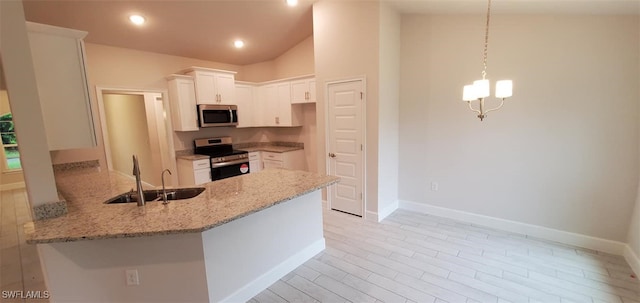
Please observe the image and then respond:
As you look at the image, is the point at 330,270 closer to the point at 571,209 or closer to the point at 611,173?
the point at 571,209

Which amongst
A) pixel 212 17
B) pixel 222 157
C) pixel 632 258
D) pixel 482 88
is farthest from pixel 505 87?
pixel 222 157

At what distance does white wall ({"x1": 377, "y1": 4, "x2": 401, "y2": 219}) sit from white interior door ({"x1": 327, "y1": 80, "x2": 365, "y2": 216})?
0.90 feet

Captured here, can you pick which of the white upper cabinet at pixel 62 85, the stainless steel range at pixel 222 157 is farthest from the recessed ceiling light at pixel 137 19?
the stainless steel range at pixel 222 157

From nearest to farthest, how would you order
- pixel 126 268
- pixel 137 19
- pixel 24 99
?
pixel 24 99 → pixel 126 268 → pixel 137 19

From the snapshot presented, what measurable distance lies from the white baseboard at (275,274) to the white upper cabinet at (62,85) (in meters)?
1.75

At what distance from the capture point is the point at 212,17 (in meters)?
3.71

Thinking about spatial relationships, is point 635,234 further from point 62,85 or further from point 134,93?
point 134,93

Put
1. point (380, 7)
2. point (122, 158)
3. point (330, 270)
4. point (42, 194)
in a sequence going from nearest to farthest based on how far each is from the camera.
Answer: point (42, 194) < point (330, 270) < point (380, 7) < point (122, 158)

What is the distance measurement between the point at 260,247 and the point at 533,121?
11.0 feet

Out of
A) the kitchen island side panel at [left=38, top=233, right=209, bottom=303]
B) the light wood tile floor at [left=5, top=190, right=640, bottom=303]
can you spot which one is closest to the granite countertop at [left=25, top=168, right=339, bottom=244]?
the kitchen island side panel at [left=38, top=233, right=209, bottom=303]

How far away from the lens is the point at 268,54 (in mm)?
5277

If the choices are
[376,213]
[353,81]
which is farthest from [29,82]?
[376,213]

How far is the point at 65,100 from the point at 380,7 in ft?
11.0

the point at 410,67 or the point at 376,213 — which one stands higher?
the point at 410,67
